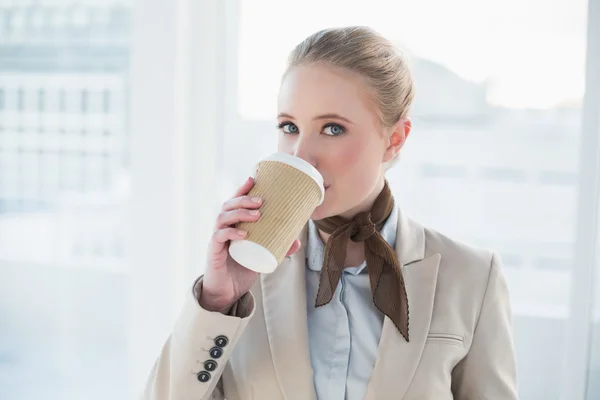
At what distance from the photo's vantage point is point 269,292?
125 centimetres

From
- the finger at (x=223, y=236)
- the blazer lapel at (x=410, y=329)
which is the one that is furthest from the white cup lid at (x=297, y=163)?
the blazer lapel at (x=410, y=329)

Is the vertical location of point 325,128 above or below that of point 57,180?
above

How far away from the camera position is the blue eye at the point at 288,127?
3.85 ft

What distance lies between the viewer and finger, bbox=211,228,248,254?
3.17 ft

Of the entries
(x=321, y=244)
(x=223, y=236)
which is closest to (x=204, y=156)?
(x=321, y=244)

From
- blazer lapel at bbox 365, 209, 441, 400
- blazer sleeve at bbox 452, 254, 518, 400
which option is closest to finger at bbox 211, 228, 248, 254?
blazer lapel at bbox 365, 209, 441, 400

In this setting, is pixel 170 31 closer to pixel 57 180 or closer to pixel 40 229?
pixel 57 180

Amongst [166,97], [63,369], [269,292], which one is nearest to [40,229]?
[63,369]

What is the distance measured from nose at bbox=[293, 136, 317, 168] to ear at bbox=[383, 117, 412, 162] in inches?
6.7

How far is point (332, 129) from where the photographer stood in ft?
3.76

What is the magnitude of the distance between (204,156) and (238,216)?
107cm

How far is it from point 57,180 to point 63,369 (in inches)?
23.7

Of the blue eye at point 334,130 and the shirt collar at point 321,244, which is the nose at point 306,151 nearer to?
the blue eye at point 334,130

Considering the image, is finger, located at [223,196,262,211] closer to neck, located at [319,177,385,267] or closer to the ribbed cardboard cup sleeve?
the ribbed cardboard cup sleeve
